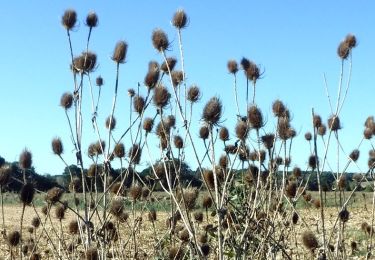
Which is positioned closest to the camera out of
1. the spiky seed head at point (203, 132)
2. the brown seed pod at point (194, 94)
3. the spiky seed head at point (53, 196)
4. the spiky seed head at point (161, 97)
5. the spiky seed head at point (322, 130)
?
the spiky seed head at point (161, 97)

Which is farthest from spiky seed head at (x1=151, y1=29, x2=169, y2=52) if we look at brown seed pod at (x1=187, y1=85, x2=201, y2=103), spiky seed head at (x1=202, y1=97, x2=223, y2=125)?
spiky seed head at (x1=202, y1=97, x2=223, y2=125)

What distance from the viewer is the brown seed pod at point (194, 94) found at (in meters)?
5.34

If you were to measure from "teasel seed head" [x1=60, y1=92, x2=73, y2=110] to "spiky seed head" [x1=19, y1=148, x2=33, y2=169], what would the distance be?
0.55 m

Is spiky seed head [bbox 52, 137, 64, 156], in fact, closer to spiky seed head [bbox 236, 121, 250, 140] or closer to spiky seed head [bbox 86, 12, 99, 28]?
spiky seed head [bbox 86, 12, 99, 28]

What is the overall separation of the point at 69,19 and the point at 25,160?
1.26 metres

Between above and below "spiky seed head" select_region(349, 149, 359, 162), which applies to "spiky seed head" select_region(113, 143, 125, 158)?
below

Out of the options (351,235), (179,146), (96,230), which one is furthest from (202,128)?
(351,235)

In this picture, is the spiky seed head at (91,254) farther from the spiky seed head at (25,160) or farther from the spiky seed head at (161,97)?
the spiky seed head at (25,160)

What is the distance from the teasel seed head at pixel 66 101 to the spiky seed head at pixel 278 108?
1.84 m

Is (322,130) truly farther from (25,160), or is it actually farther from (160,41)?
(25,160)

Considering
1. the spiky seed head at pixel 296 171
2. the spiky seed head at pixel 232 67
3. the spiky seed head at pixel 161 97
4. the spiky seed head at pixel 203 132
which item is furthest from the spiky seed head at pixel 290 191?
the spiky seed head at pixel 161 97

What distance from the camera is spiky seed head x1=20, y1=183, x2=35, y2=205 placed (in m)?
5.16

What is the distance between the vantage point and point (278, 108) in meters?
5.61

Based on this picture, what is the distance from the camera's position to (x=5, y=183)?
5117 millimetres
